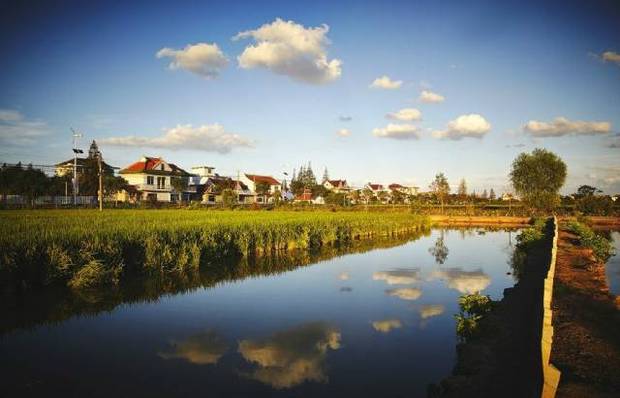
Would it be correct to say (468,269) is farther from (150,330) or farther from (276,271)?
(150,330)

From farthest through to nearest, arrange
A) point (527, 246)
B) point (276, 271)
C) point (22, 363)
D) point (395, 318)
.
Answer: point (527, 246)
point (276, 271)
point (395, 318)
point (22, 363)

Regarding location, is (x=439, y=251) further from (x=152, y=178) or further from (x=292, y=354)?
(x=152, y=178)

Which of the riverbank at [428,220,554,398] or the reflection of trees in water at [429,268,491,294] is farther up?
the riverbank at [428,220,554,398]

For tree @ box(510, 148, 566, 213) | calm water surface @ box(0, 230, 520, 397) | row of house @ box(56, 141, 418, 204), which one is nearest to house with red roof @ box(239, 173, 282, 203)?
row of house @ box(56, 141, 418, 204)

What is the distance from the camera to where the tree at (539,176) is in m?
58.4

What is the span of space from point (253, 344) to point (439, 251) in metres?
19.9

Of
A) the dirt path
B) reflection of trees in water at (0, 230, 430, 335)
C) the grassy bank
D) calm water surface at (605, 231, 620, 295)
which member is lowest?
calm water surface at (605, 231, 620, 295)

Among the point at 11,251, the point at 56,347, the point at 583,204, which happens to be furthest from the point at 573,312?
the point at 583,204

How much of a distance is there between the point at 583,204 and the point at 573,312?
57425mm

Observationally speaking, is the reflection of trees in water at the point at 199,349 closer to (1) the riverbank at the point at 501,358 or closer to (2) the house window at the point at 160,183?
(1) the riverbank at the point at 501,358

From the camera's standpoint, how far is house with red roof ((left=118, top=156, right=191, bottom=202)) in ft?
225

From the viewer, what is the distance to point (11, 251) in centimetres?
1289

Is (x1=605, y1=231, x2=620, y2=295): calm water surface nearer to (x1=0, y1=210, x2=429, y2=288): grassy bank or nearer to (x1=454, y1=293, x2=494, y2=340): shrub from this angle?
(x1=454, y1=293, x2=494, y2=340): shrub

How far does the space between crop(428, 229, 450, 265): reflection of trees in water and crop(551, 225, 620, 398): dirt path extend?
329 inches
